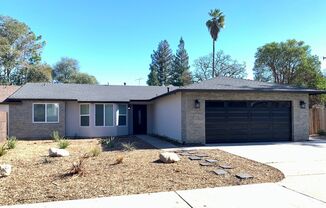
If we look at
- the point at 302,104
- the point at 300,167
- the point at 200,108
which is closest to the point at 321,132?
the point at 302,104

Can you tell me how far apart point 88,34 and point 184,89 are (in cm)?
1814

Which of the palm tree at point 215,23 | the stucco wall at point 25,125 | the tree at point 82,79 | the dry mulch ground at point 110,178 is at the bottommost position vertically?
the dry mulch ground at point 110,178

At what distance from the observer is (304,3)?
14633 mm

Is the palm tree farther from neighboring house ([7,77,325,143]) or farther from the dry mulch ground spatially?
the dry mulch ground

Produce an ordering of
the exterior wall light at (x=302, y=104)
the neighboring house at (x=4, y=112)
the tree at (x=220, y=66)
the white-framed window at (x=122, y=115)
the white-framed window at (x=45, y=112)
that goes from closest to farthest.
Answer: the neighboring house at (x=4, y=112) < the exterior wall light at (x=302, y=104) < the white-framed window at (x=45, y=112) < the white-framed window at (x=122, y=115) < the tree at (x=220, y=66)

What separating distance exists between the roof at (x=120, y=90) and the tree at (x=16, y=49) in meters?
21.0

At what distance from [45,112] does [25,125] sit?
139 cm

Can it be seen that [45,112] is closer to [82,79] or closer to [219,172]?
[219,172]

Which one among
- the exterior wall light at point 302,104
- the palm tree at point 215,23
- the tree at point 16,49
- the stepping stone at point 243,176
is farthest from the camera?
the tree at point 16,49

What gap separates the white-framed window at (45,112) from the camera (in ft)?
63.9

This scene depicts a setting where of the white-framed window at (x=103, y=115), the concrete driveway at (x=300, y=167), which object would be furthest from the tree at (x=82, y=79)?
the concrete driveway at (x=300, y=167)

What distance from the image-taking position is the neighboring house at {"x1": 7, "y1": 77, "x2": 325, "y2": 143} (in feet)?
49.3

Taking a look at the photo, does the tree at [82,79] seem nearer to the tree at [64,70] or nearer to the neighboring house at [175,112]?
the tree at [64,70]

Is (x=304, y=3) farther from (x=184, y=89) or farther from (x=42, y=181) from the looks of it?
(x=42, y=181)
